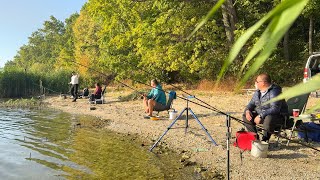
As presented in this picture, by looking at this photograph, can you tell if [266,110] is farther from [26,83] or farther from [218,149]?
[26,83]

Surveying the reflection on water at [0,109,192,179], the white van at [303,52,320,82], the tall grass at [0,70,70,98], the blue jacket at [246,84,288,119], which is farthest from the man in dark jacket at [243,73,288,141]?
the tall grass at [0,70,70,98]

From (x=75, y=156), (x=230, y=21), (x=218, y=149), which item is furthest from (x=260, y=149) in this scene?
(x=230, y=21)

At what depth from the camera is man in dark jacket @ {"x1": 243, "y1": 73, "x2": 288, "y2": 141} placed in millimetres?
7273

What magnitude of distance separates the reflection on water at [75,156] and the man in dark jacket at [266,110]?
183cm

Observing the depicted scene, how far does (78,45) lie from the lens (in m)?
52.8

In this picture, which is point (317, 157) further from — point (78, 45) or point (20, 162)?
point (78, 45)

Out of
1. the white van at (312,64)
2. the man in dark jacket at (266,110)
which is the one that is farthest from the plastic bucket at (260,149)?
the white van at (312,64)

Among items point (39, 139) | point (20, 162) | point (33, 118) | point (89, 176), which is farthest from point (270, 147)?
point (33, 118)

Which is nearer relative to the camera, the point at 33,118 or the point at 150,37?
the point at 33,118

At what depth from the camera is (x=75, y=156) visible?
845 centimetres

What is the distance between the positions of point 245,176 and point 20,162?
479 centimetres

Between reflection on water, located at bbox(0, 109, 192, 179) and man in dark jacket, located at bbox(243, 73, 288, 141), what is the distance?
6.01 feet

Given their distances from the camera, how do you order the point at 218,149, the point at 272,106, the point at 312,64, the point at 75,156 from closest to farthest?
the point at 272,106
the point at 218,149
the point at 75,156
the point at 312,64

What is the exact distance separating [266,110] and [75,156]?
4.28m
